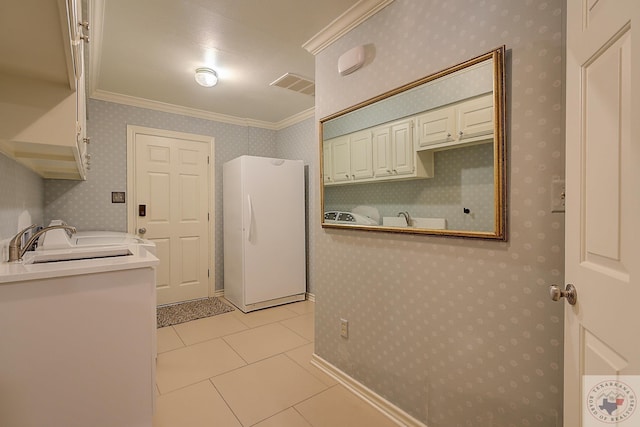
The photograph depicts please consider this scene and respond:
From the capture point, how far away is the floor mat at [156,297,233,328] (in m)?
3.08

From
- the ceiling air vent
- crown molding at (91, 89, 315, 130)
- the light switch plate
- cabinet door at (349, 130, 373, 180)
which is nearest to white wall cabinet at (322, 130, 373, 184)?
cabinet door at (349, 130, 373, 180)

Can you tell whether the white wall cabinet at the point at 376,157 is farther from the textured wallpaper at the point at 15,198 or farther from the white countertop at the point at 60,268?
the textured wallpaper at the point at 15,198

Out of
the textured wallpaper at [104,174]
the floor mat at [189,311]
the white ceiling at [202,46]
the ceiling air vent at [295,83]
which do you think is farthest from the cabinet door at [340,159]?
the textured wallpaper at [104,174]

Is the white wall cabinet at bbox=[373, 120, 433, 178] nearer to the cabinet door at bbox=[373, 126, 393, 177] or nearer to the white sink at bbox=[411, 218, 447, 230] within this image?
the cabinet door at bbox=[373, 126, 393, 177]

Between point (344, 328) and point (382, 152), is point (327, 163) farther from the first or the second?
point (344, 328)

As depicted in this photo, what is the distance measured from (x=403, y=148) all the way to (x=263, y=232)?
2.19 meters

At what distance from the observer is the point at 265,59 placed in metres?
2.44

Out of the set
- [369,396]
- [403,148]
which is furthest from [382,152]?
[369,396]

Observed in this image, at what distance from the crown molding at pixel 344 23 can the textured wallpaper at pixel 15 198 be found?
197 cm

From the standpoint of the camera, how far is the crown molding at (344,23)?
5.61 feet

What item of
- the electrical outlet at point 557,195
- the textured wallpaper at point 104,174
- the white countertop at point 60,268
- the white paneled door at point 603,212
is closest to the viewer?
the white paneled door at point 603,212

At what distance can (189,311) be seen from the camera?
3332 mm

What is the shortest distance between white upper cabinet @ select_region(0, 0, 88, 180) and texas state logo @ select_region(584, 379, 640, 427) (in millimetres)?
1656

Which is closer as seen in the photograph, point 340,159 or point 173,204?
point 340,159
